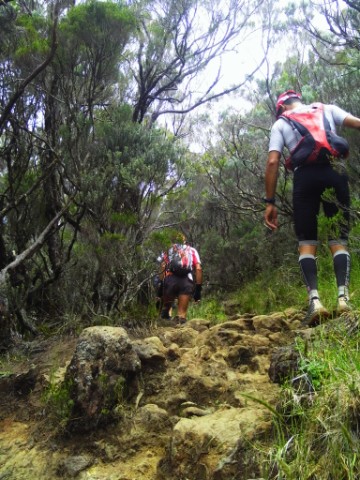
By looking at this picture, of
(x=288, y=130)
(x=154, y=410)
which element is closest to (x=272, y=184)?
(x=288, y=130)

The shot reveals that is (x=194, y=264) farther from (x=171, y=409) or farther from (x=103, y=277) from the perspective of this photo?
(x=171, y=409)

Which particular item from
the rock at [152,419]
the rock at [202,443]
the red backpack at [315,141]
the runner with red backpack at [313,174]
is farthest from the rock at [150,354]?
the red backpack at [315,141]

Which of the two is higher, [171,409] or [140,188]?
[140,188]

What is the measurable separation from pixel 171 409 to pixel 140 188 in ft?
11.4

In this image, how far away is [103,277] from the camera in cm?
572

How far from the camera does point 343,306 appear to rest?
3307mm

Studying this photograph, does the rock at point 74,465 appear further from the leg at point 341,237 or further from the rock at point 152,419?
the leg at point 341,237

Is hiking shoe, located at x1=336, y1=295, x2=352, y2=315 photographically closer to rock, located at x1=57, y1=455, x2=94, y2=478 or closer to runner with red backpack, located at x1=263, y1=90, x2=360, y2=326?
runner with red backpack, located at x1=263, y1=90, x2=360, y2=326

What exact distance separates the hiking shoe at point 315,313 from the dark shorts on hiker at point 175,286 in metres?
2.96

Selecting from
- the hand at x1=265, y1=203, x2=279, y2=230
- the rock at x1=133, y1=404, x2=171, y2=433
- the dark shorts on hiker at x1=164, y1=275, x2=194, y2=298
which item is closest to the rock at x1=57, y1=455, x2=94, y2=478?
the rock at x1=133, y1=404, x2=171, y2=433

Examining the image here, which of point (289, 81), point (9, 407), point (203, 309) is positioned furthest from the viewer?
point (289, 81)

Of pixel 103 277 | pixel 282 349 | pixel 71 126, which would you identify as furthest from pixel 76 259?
pixel 282 349

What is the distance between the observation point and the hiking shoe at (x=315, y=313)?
3340 mm

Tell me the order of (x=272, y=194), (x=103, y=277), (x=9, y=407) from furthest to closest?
(x=103, y=277) < (x=272, y=194) < (x=9, y=407)
